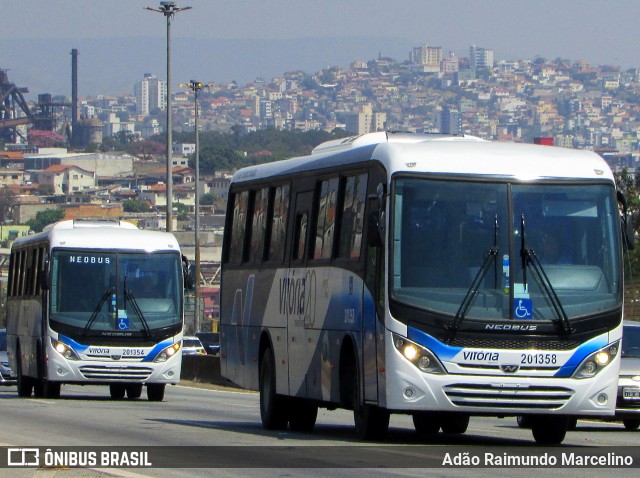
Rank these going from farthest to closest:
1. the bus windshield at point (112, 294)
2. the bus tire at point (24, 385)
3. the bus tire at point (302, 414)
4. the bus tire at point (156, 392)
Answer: the bus tire at point (24, 385) → the bus tire at point (156, 392) → the bus windshield at point (112, 294) → the bus tire at point (302, 414)

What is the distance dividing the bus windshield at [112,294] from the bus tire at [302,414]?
7.77 m

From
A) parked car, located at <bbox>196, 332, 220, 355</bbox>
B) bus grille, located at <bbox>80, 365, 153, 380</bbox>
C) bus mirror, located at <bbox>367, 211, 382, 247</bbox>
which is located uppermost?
bus mirror, located at <bbox>367, 211, 382, 247</bbox>

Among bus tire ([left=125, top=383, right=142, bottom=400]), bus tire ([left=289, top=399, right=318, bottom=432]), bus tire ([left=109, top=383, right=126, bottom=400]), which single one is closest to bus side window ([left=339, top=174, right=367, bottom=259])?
bus tire ([left=289, top=399, right=318, bottom=432])

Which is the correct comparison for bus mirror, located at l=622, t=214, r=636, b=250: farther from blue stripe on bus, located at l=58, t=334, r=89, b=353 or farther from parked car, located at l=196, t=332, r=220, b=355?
parked car, located at l=196, t=332, r=220, b=355

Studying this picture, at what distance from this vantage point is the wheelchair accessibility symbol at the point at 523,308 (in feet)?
49.0

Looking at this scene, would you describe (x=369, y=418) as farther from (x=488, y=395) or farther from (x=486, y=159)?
(x=486, y=159)

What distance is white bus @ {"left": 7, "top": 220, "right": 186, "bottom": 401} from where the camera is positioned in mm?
26156

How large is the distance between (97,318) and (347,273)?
1056 cm

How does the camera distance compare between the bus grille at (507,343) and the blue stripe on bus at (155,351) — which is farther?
the blue stripe on bus at (155,351)

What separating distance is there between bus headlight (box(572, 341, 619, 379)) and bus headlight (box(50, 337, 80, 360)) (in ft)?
40.9

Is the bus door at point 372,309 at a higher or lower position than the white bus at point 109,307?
higher

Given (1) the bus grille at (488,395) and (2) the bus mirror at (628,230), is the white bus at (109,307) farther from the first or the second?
(2) the bus mirror at (628,230)

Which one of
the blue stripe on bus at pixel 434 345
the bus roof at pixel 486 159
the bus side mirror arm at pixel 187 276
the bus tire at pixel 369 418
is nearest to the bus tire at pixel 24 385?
the bus side mirror arm at pixel 187 276

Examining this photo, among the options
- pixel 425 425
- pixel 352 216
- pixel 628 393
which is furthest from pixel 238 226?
pixel 628 393
